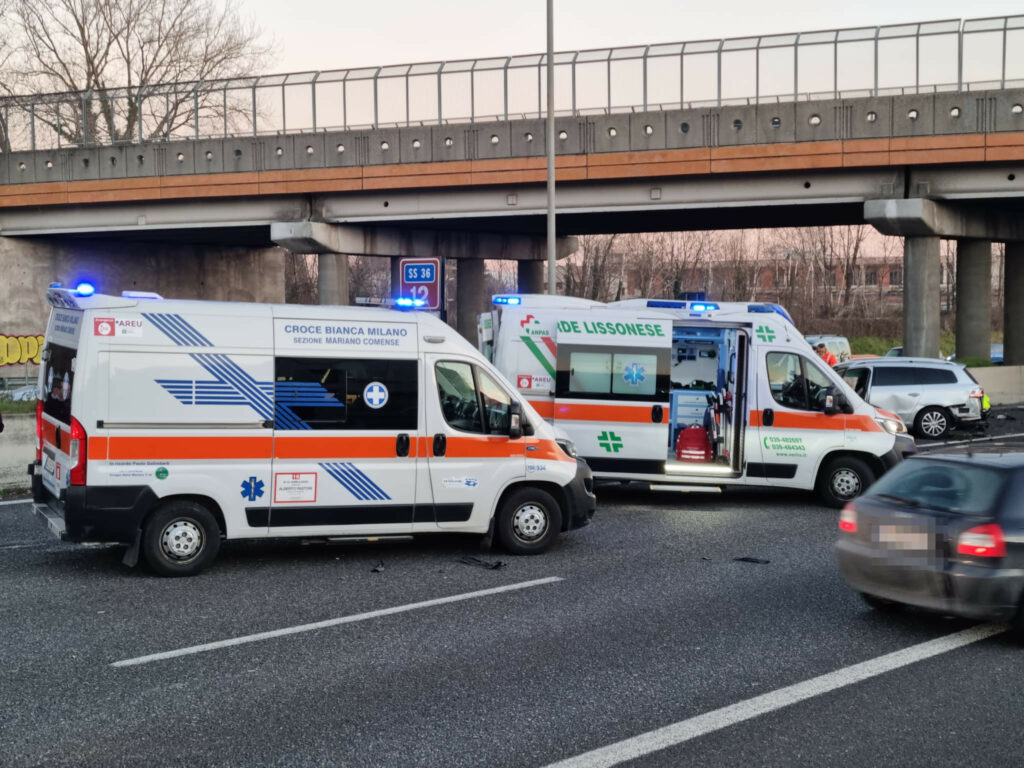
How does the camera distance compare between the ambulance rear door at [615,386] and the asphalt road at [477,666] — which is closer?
the asphalt road at [477,666]

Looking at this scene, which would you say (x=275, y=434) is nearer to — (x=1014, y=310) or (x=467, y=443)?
(x=467, y=443)

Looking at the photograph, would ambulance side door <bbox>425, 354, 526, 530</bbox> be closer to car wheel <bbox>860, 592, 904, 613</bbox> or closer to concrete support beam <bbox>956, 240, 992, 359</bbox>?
car wheel <bbox>860, 592, 904, 613</bbox>

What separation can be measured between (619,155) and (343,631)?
2428cm

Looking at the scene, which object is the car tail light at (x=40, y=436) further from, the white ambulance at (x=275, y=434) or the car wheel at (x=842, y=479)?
the car wheel at (x=842, y=479)

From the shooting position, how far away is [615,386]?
44.8 feet

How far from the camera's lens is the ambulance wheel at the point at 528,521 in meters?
10.6

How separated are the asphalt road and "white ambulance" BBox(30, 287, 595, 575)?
0.44 m

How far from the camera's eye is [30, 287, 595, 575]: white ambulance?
A: 9.15 m

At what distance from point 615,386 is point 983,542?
22.2 ft

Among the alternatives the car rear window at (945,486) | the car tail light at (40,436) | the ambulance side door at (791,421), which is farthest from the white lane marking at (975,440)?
the car tail light at (40,436)

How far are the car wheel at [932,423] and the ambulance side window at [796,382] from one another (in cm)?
977

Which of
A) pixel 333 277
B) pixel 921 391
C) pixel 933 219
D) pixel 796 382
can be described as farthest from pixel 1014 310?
pixel 796 382

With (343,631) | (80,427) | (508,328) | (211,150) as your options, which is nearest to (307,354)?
(80,427)

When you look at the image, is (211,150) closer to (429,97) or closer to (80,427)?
(429,97)
